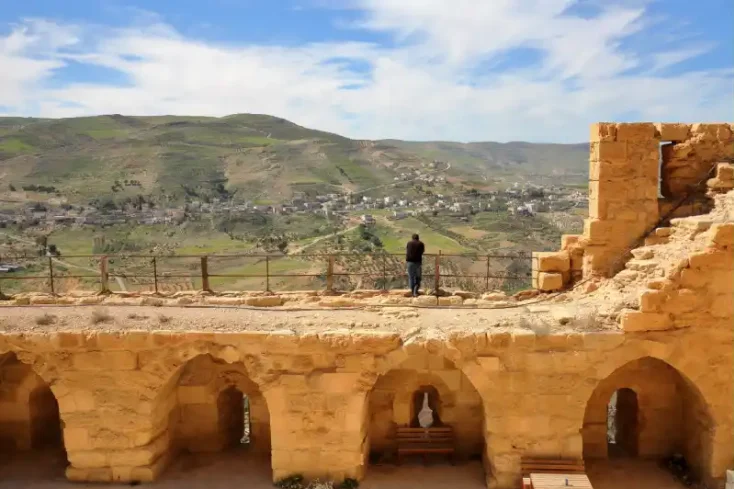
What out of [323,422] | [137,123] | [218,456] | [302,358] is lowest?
[218,456]

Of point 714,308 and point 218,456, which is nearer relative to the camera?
point 714,308

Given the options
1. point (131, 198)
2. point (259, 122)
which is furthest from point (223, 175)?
point (259, 122)

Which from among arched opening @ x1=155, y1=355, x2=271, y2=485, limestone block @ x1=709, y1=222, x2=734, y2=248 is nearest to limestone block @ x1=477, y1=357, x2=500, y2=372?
limestone block @ x1=709, y1=222, x2=734, y2=248

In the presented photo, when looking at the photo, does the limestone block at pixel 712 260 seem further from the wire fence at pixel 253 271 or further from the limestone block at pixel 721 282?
the wire fence at pixel 253 271

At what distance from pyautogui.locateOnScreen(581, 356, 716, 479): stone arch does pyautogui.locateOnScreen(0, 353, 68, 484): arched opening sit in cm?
1002

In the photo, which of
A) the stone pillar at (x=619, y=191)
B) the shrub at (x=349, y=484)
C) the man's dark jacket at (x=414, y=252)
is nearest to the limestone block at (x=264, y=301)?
the man's dark jacket at (x=414, y=252)

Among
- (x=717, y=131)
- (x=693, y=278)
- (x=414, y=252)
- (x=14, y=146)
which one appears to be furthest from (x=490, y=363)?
(x=14, y=146)

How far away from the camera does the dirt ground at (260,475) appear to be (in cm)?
1059

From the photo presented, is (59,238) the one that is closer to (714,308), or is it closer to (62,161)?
(62,161)

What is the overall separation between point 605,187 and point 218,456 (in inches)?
355

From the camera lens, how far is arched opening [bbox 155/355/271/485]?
11547mm

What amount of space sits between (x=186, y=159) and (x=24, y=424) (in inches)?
2098

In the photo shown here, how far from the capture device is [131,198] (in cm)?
4897

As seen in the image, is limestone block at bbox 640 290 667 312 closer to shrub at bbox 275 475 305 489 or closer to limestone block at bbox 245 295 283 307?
shrub at bbox 275 475 305 489
